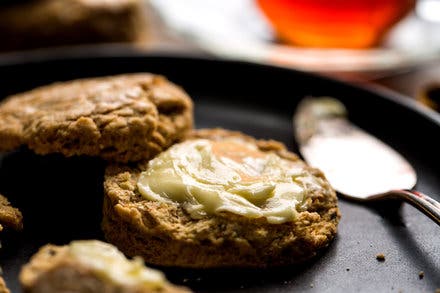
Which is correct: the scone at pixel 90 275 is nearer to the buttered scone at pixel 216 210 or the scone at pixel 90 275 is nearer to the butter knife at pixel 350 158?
the buttered scone at pixel 216 210

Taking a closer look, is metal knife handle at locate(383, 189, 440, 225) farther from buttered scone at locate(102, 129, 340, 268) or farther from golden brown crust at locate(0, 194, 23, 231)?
golden brown crust at locate(0, 194, 23, 231)

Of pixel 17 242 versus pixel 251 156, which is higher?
pixel 251 156

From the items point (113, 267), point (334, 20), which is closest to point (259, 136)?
point (334, 20)

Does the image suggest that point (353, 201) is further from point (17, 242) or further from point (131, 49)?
point (131, 49)

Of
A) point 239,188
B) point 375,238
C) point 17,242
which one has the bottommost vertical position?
point 17,242

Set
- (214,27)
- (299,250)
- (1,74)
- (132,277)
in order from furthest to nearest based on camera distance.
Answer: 1. (214,27)
2. (1,74)
3. (299,250)
4. (132,277)

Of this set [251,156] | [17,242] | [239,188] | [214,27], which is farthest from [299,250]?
[214,27]
